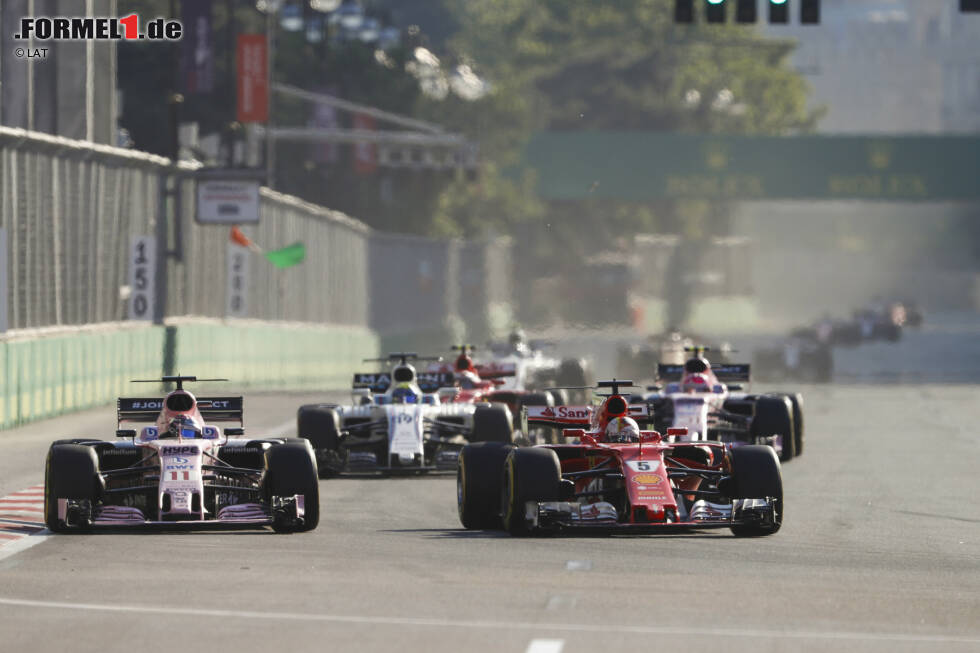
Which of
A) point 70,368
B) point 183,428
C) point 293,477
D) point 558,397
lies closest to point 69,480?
point 183,428

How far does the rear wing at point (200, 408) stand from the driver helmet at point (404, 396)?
4.50m

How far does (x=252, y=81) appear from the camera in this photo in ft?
177

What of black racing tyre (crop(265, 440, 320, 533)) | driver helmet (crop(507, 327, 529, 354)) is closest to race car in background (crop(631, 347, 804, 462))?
black racing tyre (crop(265, 440, 320, 533))

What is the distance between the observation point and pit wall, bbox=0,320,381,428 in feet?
93.3

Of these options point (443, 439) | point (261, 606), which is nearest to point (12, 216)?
point (443, 439)

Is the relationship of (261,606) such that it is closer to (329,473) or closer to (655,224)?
(329,473)

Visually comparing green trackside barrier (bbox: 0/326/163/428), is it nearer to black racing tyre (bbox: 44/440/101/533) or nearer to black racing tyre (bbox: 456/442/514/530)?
black racing tyre (bbox: 44/440/101/533)

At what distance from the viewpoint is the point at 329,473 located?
70.7 feet

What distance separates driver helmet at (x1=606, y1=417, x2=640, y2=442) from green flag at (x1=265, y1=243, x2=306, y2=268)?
3071cm

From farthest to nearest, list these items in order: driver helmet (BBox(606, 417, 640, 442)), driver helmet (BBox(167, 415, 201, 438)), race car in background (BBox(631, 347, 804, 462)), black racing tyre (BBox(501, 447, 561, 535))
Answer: race car in background (BBox(631, 347, 804, 462)), driver helmet (BBox(167, 415, 201, 438)), driver helmet (BBox(606, 417, 640, 442)), black racing tyre (BBox(501, 447, 561, 535))

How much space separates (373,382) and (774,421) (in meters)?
4.36

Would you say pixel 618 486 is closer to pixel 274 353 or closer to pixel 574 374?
pixel 574 374

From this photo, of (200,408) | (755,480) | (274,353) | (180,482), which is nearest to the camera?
(180,482)

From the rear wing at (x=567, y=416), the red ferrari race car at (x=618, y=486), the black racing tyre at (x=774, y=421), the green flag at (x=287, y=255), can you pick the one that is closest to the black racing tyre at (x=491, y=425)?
the black racing tyre at (x=774, y=421)
